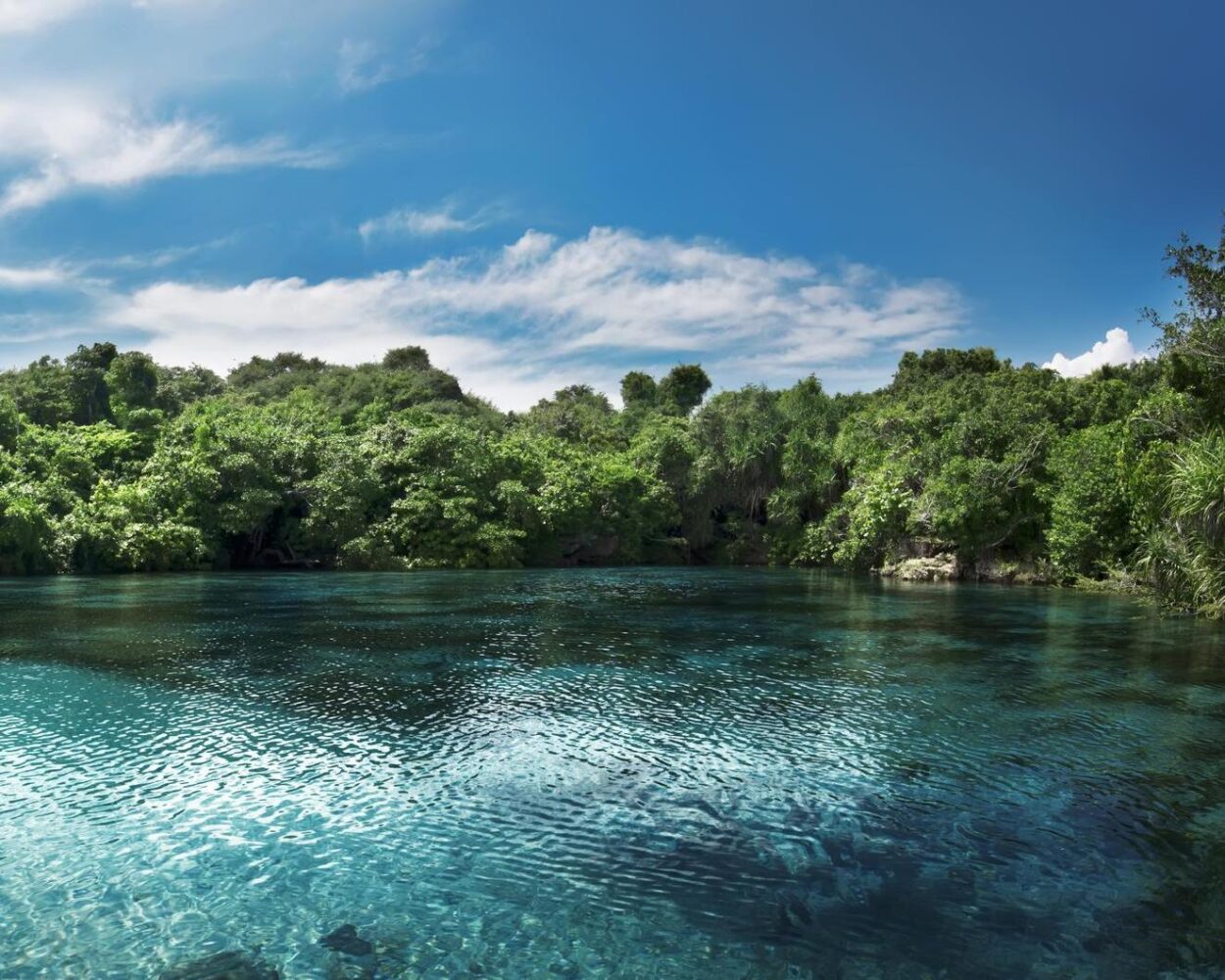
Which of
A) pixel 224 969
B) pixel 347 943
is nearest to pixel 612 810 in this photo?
pixel 347 943

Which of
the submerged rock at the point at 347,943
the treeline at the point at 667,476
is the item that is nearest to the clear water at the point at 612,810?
the submerged rock at the point at 347,943

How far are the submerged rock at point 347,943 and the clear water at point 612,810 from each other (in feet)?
0.25

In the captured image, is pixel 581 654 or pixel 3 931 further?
pixel 581 654

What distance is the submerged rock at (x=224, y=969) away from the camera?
5.06 m

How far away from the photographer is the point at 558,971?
5180 millimetres

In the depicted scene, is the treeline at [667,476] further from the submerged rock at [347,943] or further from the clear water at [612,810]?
the submerged rock at [347,943]

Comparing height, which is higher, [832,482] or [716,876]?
[832,482]

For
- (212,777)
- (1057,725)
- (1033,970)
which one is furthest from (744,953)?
(1057,725)

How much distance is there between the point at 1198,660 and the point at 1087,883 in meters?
11.3

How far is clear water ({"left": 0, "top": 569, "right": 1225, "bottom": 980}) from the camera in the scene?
5480 millimetres

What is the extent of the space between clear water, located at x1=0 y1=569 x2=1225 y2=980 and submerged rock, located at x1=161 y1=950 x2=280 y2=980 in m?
0.11

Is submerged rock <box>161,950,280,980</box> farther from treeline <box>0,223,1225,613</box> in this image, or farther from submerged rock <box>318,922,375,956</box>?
treeline <box>0,223,1225,613</box>

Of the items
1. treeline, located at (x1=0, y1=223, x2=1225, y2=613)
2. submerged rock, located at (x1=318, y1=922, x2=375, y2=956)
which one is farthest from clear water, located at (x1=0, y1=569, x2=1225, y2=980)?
treeline, located at (x1=0, y1=223, x2=1225, y2=613)

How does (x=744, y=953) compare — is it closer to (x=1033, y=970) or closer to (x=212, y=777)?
(x=1033, y=970)
